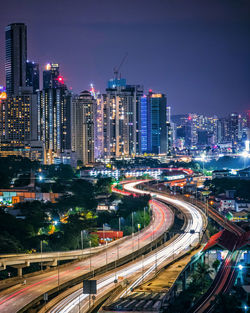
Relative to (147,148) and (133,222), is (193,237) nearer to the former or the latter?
(133,222)

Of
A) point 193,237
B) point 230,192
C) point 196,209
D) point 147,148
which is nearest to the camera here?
point 193,237

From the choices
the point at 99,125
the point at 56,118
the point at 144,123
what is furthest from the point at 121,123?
the point at 56,118

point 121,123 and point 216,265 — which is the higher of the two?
point 121,123

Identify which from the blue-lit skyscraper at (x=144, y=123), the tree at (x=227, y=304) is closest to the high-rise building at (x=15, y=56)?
the blue-lit skyscraper at (x=144, y=123)

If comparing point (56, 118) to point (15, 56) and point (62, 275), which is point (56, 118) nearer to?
point (15, 56)

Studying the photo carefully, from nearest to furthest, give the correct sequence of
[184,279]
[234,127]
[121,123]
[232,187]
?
1. [184,279]
2. [232,187]
3. [121,123]
4. [234,127]

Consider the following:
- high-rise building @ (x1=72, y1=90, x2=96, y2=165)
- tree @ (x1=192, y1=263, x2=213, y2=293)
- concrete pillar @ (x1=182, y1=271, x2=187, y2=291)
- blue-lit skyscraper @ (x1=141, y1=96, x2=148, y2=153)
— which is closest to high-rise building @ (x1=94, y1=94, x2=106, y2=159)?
blue-lit skyscraper @ (x1=141, y1=96, x2=148, y2=153)

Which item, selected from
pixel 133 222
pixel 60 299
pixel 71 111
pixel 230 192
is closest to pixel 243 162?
pixel 71 111

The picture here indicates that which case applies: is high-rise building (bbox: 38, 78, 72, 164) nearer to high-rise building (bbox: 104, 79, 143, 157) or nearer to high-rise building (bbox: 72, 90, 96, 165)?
high-rise building (bbox: 72, 90, 96, 165)
